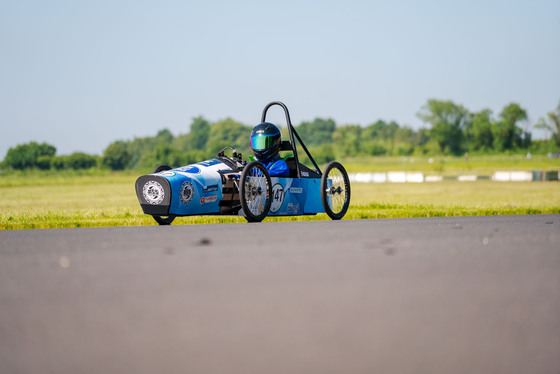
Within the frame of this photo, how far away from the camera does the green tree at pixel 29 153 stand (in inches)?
4119

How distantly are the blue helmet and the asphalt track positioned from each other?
16.0ft

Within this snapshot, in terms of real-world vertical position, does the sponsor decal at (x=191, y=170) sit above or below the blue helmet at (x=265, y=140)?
below

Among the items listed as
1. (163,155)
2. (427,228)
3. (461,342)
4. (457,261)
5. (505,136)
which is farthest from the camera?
(505,136)

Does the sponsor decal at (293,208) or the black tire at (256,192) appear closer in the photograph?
the black tire at (256,192)

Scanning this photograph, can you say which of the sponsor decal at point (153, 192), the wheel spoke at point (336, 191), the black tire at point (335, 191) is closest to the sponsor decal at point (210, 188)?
the sponsor decal at point (153, 192)

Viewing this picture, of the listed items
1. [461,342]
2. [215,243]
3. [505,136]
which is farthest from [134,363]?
[505,136]

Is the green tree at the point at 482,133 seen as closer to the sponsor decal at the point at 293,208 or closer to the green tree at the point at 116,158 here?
the green tree at the point at 116,158

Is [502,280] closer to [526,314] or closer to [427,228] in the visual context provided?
[526,314]

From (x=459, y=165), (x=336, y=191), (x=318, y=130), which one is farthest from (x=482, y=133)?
(x=336, y=191)

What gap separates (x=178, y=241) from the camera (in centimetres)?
873

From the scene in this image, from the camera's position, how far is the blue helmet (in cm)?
1300

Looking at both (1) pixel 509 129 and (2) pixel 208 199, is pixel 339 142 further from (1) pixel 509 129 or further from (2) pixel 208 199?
(2) pixel 208 199

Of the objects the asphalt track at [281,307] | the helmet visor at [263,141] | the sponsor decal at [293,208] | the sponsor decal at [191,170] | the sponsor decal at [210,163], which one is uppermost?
the helmet visor at [263,141]

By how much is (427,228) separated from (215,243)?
3390mm
